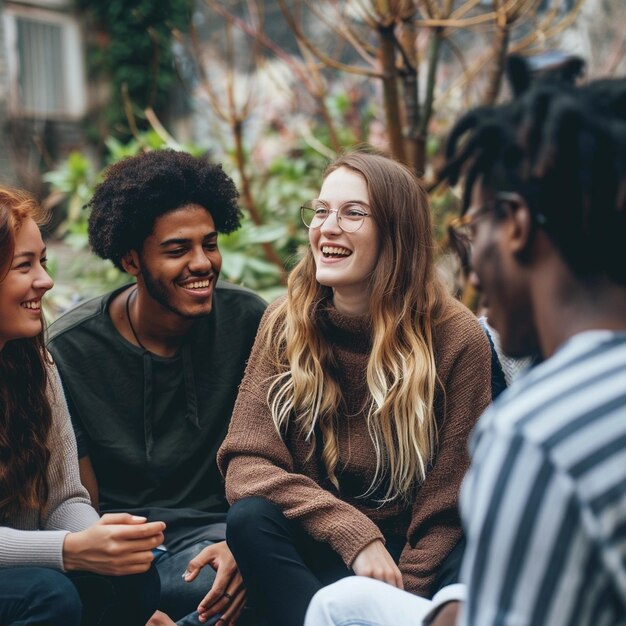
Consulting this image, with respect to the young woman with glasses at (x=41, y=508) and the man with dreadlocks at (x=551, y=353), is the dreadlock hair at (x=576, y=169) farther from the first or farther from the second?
the young woman with glasses at (x=41, y=508)

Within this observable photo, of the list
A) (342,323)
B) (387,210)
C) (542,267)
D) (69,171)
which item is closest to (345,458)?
(342,323)

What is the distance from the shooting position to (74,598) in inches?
95.5

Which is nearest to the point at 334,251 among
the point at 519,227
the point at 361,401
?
the point at 361,401

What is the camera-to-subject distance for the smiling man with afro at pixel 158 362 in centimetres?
318

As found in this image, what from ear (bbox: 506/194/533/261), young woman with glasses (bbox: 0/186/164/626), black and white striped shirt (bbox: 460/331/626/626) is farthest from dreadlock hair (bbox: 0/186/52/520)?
black and white striped shirt (bbox: 460/331/626/626)

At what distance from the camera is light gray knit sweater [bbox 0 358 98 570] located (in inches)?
98.6

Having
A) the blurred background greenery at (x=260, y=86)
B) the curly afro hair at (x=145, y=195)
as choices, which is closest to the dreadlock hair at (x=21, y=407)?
the curly afro hair at (x=145, y=195)

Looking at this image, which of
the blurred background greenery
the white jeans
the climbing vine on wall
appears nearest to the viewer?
the white jeans

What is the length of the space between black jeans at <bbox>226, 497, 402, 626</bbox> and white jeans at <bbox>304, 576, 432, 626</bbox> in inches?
15.0

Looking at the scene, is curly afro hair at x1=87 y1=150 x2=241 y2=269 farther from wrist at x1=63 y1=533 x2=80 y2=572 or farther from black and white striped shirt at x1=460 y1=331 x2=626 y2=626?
black and white striped shirt at x1=460 y1=331 x2=626 y2=626

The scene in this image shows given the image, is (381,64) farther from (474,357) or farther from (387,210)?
(474,357)

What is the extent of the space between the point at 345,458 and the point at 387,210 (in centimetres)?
77

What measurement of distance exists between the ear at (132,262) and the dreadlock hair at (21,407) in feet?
1.86

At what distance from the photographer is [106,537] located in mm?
2461
